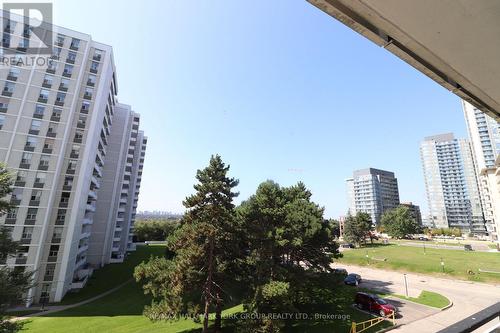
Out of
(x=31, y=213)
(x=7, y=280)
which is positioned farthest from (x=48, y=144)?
(x=7, y=280)

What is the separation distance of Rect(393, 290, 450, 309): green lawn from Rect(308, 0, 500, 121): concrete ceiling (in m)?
29.3

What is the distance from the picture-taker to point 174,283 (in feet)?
57.0

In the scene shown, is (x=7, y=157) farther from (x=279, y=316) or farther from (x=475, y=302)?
(x=475, y=302)

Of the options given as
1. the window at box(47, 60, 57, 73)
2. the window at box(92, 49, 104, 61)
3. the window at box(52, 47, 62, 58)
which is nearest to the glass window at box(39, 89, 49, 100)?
the window at box(47, 60, 57, 73)

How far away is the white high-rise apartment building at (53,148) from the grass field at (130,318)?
250 inches

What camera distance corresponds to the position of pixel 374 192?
152250 mm

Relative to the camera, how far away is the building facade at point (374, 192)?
151m

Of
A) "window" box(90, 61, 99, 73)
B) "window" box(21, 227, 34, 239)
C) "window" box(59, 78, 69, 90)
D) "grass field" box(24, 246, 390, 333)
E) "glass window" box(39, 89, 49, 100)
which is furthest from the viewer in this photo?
"window" box(90, 61, 99, 73)

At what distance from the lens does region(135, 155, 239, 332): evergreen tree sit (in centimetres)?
1744

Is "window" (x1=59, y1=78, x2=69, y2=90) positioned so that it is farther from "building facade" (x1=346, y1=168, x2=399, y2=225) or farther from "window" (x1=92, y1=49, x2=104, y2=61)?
"building facade" (x1=346, y1=168, x2=399, y2=225)

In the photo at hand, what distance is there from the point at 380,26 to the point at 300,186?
29934 mm

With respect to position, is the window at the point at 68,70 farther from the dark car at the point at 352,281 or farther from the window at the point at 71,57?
the dark car at the point at 352,281

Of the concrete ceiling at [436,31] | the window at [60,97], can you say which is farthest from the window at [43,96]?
the concrete ceiling at [436,31]

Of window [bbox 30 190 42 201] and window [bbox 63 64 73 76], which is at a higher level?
window [bbox 63 64 73 76]
